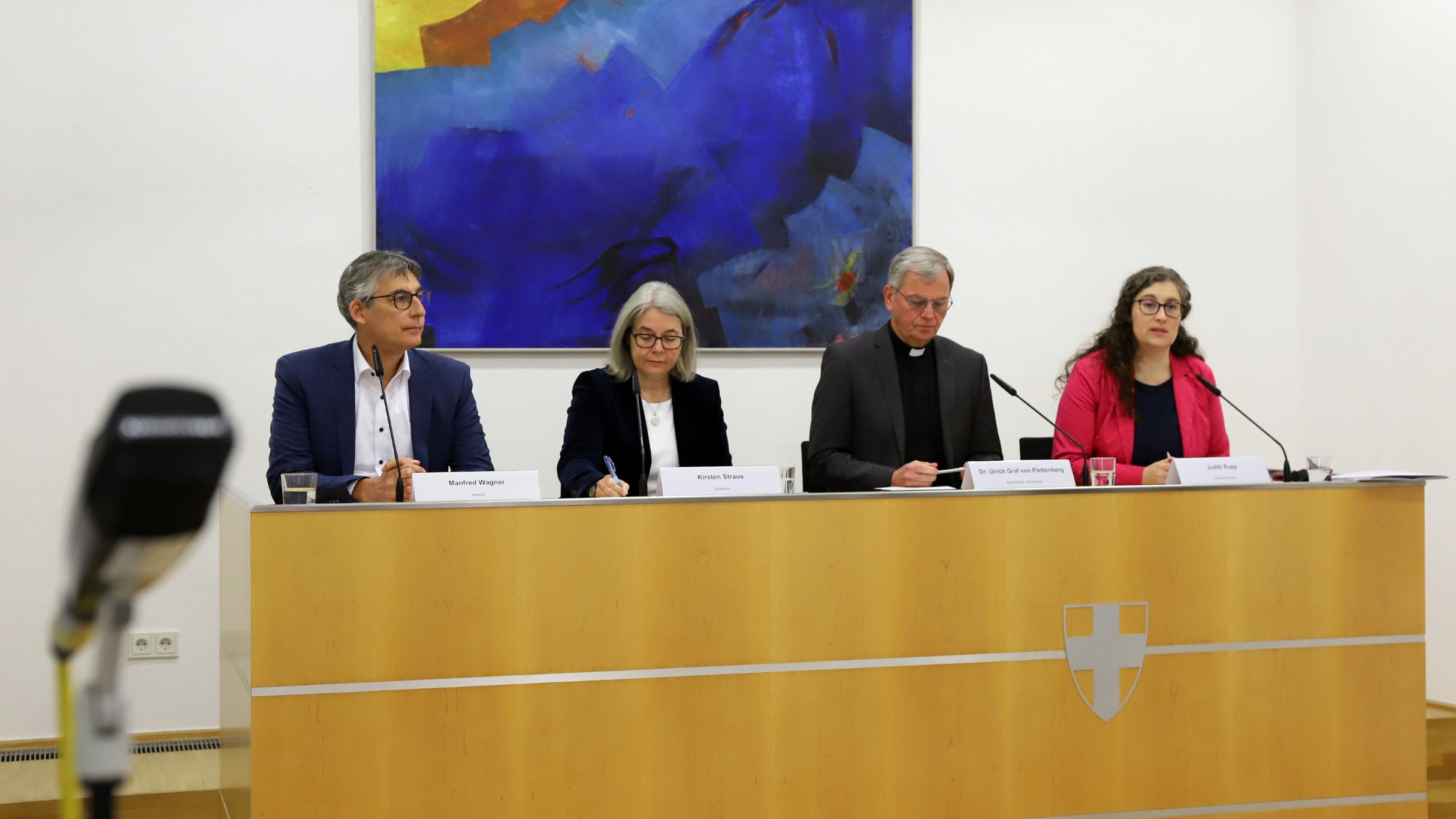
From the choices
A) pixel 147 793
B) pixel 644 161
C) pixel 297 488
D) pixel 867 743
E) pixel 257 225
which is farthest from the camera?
pixel 644 161

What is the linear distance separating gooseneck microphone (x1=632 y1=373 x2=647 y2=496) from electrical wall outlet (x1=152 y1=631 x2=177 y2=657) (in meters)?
1.66

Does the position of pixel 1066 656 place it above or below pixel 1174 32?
below

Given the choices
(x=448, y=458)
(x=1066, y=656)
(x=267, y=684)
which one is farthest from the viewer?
(x=448, y=458)

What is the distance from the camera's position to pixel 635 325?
307 centimetres

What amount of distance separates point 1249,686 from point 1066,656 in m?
0.43

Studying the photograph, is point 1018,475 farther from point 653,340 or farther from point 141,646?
point 141,646

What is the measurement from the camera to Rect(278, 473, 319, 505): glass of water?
2234 millimetres

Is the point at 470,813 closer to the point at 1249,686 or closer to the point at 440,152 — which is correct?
the point at 1249,686

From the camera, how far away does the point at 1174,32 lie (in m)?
4.46

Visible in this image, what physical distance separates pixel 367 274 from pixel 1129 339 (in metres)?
2.11

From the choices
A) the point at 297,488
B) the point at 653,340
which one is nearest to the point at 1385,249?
the point at 653,340

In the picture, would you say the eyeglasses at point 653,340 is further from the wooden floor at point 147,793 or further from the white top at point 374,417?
the wooden floor at point 147,793

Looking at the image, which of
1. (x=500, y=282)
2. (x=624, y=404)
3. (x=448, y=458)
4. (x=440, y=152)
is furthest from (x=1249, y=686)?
(x=440, y=152)

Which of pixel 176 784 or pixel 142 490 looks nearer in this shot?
pixel 142 490
